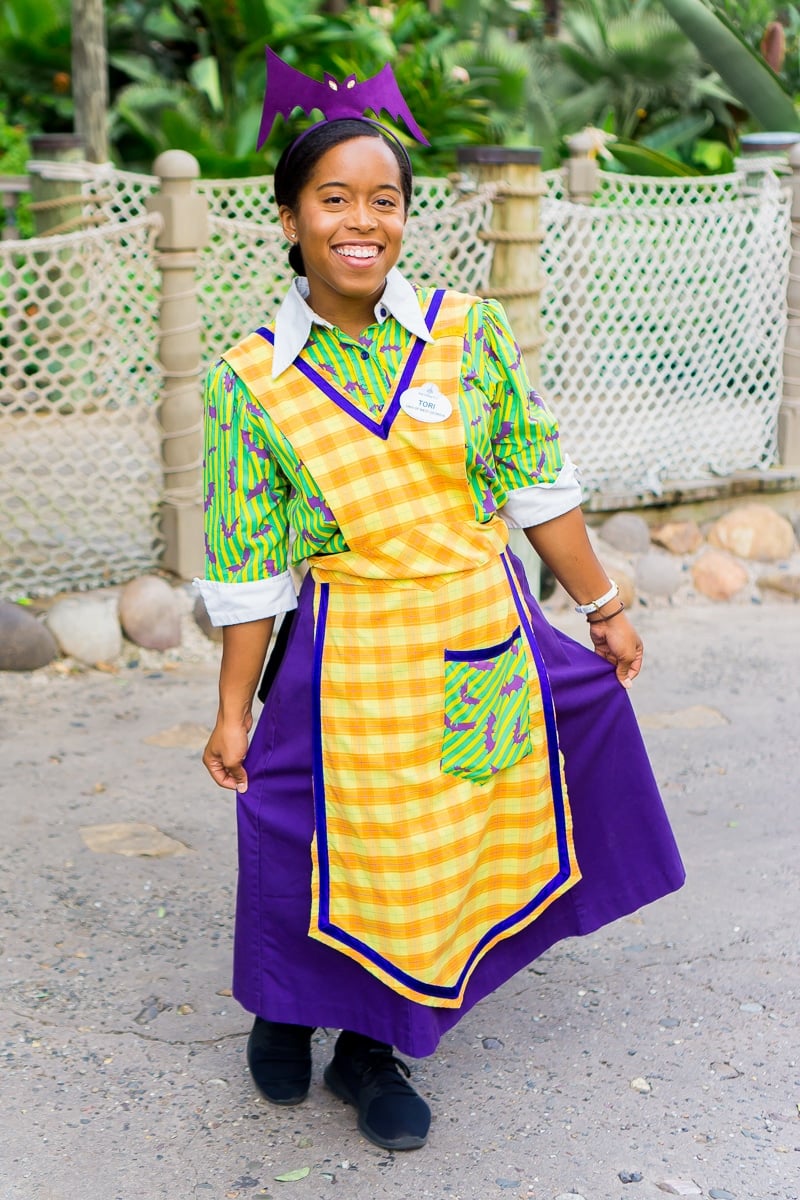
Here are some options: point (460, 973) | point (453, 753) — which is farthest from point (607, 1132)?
point (453, 753)

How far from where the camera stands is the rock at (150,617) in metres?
4.98

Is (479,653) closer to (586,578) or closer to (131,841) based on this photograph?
(586,578)

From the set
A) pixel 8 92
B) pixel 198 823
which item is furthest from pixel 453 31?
pixel 198 823

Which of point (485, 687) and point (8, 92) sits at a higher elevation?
point (8, 92)

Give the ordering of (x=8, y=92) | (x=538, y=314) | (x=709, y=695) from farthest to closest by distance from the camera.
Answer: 1. (x=8, y=92)
2. (x=538, y=314)
3. (x=709, y=695)

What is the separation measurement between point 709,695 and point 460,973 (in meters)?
2.61

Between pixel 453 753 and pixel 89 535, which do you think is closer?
pixel 453 753

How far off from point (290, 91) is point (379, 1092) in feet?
5.42

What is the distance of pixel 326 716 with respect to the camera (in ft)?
7.70

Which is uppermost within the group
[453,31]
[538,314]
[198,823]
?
[453,31]

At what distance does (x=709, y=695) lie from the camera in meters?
4.86

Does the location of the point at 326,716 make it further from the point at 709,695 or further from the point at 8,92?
the point at 8,92

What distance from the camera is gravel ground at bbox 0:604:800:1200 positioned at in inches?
96.8

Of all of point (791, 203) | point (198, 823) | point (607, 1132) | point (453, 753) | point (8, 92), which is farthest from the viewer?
point (8, 92)
